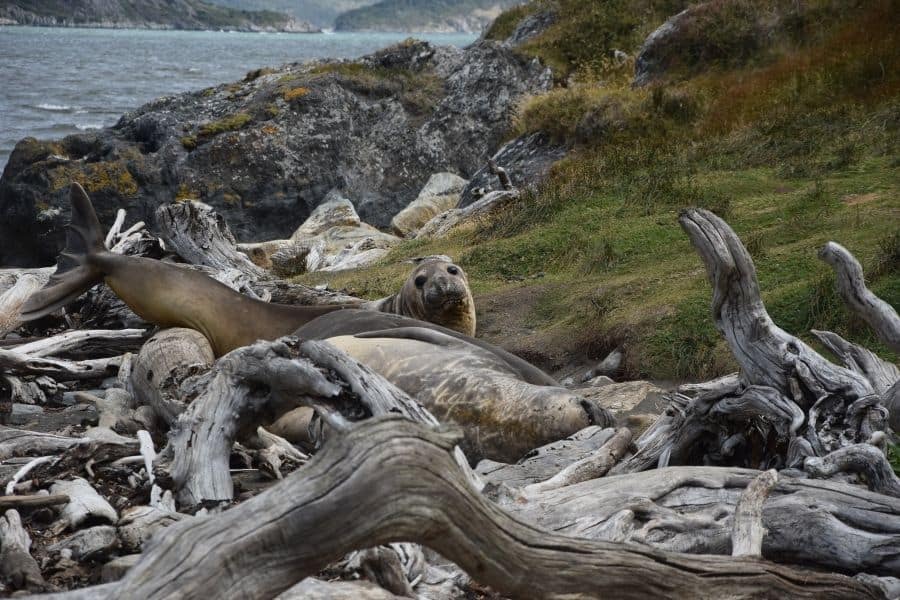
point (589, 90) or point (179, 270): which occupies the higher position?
point (589, 90)

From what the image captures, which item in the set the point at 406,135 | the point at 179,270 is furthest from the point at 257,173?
the point at 179,270

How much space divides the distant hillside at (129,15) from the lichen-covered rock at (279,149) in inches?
4896

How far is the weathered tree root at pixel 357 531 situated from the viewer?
2785 mm

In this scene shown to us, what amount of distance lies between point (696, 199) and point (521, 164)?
481cm

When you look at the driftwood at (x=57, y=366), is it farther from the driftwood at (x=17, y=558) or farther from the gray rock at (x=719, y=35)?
the gray rock at (x=719, y=35)

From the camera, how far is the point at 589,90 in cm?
1698

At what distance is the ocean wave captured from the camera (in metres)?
37.7

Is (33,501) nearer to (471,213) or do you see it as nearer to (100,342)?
(100,342)

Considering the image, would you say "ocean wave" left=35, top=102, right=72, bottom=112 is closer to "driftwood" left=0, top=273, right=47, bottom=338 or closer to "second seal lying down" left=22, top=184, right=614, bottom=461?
"driftwood" left=0, top=273, right=47, bottom=338

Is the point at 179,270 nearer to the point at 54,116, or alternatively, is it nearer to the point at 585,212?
the point at 585,212

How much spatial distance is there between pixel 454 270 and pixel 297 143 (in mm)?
10762

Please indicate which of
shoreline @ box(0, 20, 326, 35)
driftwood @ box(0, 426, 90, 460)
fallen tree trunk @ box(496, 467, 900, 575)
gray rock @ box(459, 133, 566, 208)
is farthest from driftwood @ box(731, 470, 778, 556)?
shoreline @ box(0, 20, 326, 35)

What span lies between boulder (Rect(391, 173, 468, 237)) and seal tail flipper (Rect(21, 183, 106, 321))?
7399mm

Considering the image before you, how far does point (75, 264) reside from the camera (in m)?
9.94
